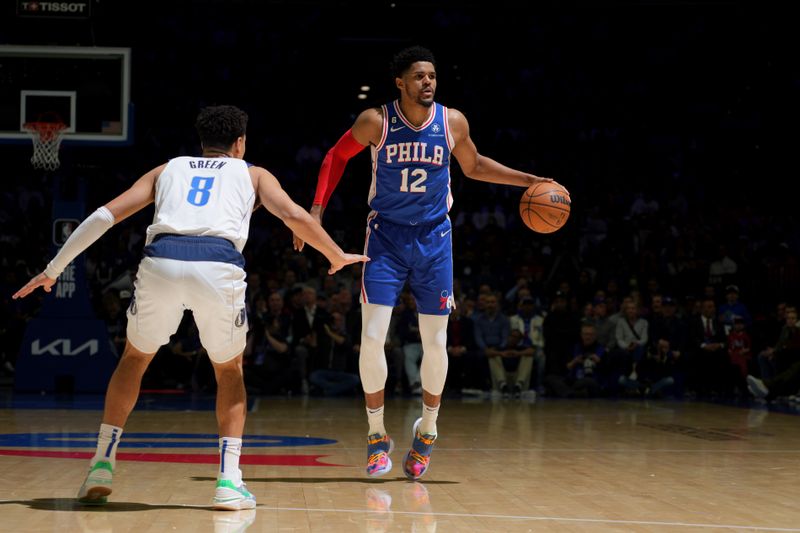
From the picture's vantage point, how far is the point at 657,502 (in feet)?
15.2

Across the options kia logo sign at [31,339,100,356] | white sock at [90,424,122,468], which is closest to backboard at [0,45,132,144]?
kia logo sign at [31,339,100,356]

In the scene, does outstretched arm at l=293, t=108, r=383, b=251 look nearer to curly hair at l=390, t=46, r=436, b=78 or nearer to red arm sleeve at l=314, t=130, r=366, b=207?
red arm sleeve at l=314, t=130, r=366, b=207

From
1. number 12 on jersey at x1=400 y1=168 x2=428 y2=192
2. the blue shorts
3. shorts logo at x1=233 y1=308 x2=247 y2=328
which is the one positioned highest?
number 12 on jersey at x1=400 y1=168 x2=428 y2=192

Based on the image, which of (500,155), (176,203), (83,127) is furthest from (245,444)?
(500,155)

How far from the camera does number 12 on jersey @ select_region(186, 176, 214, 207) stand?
14.4ft

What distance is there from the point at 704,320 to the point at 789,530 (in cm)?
1034

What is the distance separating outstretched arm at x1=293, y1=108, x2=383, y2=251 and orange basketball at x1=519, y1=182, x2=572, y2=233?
974 millimetres

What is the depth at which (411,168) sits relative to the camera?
5.63 metres

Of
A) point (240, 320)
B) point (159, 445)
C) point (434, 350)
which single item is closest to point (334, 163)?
point (434, 350)

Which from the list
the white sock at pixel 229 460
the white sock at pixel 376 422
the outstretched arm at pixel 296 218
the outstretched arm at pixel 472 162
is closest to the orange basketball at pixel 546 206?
the outstretched arm at pixel 472 162

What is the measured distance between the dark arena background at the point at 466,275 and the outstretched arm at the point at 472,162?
5.43ft

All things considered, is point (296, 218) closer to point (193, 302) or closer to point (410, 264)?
point (193, 302)

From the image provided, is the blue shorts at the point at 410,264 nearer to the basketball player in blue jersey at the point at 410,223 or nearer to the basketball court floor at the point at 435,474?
the basketball player in blue jersey at the point at 410,223

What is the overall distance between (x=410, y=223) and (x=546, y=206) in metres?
0.86
